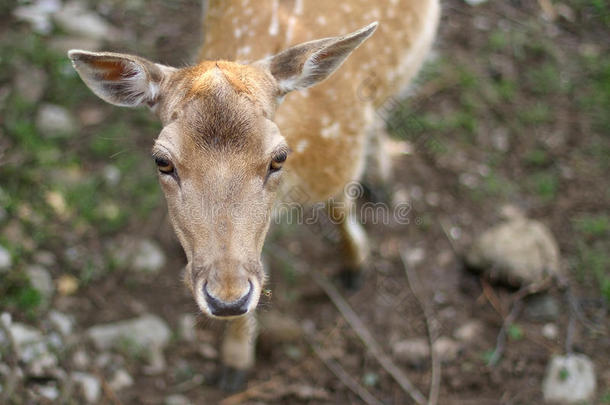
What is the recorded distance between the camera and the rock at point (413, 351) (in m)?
4.78

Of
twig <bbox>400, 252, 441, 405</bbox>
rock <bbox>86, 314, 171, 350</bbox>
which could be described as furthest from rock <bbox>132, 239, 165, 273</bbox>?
twig <bbox>400, 252, 441, 405</bbox>

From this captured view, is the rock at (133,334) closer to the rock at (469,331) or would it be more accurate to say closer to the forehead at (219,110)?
the forehead at (219,110)

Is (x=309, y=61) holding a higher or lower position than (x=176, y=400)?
higher

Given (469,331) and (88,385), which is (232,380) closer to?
(88,385)

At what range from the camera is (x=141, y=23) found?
6531 mm

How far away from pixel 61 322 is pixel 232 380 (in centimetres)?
127

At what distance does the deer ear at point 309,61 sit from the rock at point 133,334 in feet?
6.87

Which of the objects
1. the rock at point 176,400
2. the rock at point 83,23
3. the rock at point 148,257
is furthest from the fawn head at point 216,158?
the rock at point 83,23

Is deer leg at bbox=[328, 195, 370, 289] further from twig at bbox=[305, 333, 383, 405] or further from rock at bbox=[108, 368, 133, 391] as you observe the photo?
rock at bbox=[108, 368, 133, 391]

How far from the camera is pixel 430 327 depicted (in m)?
4.99

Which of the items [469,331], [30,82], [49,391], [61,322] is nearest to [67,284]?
[61,322]

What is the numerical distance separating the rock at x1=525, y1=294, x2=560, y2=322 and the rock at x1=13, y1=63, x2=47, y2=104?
14.6 feet

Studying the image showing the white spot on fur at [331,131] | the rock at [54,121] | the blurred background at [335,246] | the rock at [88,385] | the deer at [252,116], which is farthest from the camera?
the rock at [54,121]

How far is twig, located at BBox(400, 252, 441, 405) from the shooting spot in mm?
4575
